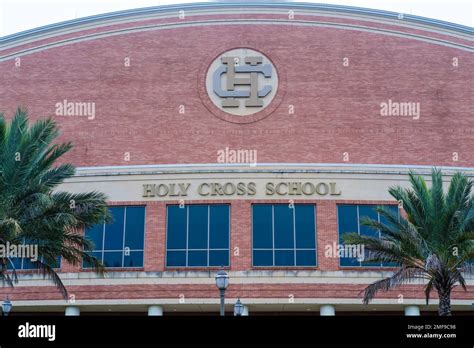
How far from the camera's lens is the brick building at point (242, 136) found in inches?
1273

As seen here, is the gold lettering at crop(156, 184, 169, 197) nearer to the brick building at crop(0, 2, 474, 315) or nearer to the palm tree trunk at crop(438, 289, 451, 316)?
the brick building at crop(0, 2, 474, 315)

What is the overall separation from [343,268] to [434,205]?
8960mm

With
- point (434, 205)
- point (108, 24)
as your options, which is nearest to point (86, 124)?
point (108, 24)

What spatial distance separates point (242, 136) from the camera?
34594 millimetres

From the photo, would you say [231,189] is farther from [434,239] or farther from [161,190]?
[434,239]

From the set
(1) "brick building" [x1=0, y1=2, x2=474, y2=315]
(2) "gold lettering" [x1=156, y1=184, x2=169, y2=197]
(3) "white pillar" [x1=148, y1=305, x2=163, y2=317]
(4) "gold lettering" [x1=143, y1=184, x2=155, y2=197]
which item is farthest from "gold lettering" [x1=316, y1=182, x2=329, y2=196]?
(3) "white pillar" [x1=148, y1=305, x2=163, y2=317]

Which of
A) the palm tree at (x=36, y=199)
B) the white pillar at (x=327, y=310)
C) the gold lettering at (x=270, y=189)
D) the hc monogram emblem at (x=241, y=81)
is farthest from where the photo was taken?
the hc monogram emblem at (x=241, y=81)

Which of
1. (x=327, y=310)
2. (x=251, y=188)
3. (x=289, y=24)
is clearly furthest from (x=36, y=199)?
(x=289, y=24)

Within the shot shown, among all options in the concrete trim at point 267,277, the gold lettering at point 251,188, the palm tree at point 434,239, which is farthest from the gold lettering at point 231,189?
the palm tree at point 434,239

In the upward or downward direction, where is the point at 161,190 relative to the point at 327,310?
upward

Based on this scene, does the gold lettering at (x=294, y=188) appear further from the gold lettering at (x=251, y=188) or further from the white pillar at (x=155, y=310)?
the white pillar at (x=155, y=310)

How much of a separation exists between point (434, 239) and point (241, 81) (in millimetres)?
15377

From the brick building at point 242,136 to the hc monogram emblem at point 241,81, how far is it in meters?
0.07

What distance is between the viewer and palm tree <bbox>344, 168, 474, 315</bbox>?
23469 millimetres
